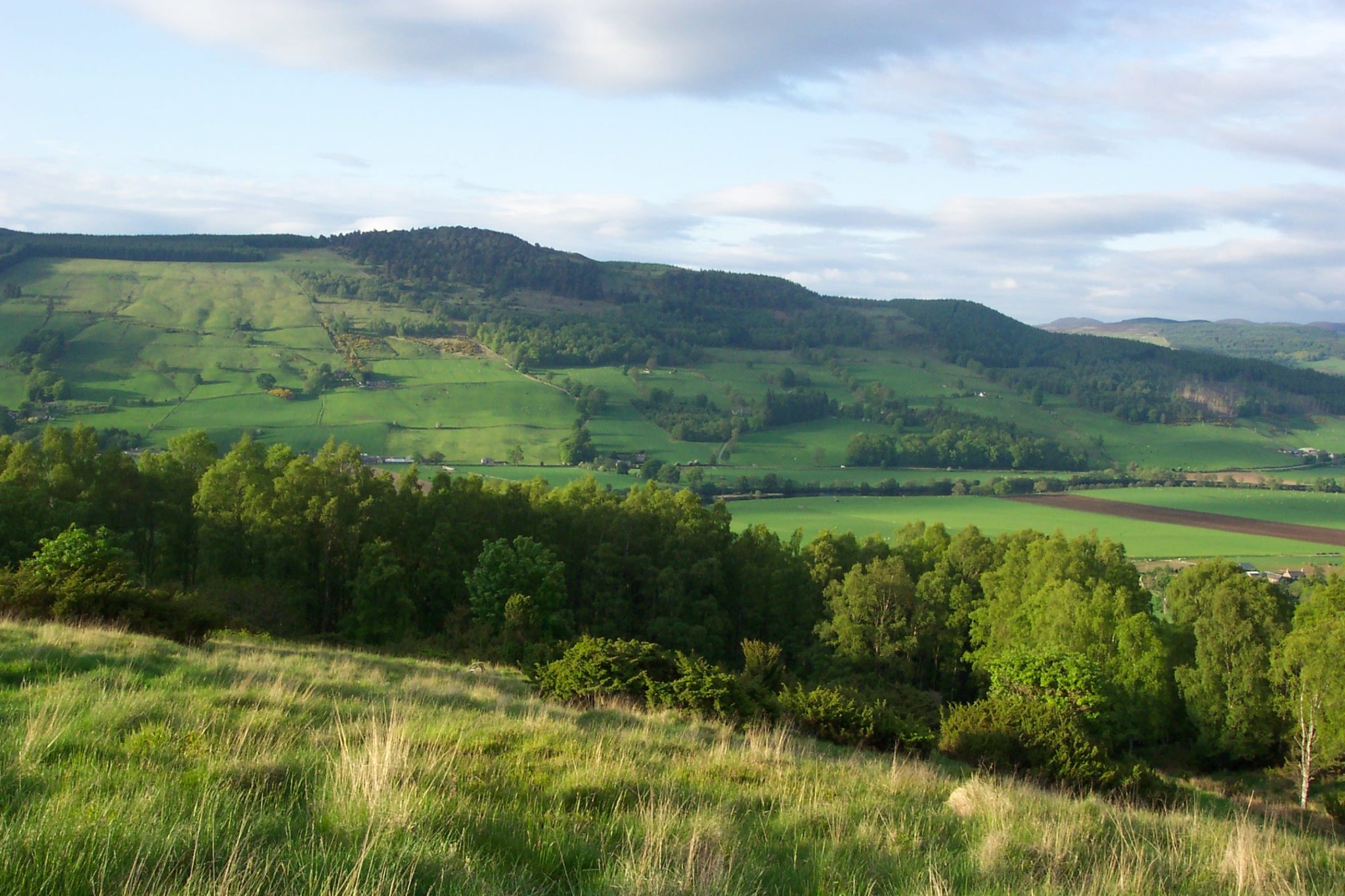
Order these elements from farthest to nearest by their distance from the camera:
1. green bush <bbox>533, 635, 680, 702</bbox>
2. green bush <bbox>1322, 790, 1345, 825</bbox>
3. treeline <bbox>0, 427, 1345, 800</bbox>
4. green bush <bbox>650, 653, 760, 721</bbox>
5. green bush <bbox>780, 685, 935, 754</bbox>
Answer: treeline <bbox>0, 427, 1345, 800</bbox> < green bush <bbox>1322, 790, 1345, 825</bbox> < green bush <bbox>780, 685, 935, 754</bbox> < green bush <bbox>533, 635, 680, 702</bbox> < green bush <bbox>650, 653, 760, 721</bbox>

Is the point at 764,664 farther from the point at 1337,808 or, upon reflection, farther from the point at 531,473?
the point at 531,473

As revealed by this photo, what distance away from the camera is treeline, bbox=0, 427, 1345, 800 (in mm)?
35844

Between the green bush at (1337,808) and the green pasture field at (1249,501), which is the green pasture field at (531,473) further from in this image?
Result: the green bush at (1337,808)

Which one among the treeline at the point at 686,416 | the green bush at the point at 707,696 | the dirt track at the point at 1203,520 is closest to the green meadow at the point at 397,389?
the treeline at the point at 686,416

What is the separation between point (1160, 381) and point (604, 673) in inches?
7350

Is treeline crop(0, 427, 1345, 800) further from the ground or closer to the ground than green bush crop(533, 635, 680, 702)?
closer to the ground

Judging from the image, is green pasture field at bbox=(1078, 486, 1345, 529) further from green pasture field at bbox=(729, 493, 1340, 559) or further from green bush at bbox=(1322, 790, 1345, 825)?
green bush at bbox=(1322, 790, 1345, 825)

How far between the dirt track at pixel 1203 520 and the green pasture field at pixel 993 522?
72.5 inches

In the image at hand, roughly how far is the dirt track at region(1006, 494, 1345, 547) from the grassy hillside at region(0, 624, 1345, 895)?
3495 inches

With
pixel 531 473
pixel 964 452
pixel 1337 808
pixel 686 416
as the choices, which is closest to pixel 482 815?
pixel 1337 808

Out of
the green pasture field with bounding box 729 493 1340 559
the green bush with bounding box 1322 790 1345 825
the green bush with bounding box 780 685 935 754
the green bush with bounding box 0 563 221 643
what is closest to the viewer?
the green bush with bounding box 0 563 221 643

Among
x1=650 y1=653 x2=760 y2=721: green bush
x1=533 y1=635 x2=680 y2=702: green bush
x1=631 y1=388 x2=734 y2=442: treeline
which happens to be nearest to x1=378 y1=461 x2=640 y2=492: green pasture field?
x1=631 y1=388 x2=734 y2=442: treeline

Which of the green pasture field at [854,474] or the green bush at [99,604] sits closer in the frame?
the green bush at [99,604]

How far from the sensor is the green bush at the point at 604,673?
17.4 metres
